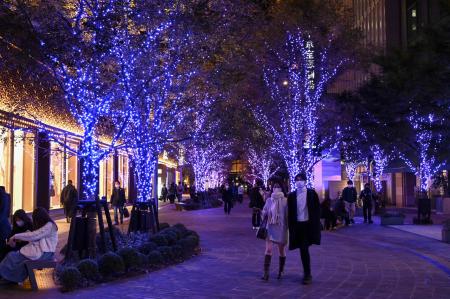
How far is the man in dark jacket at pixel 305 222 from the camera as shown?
9562 mm

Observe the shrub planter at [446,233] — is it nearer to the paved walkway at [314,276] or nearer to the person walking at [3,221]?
the paved walkway at [314,276]

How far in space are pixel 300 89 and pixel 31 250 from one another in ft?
66.6

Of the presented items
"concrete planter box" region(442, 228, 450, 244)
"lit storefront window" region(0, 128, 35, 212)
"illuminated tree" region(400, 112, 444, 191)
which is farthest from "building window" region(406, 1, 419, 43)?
"concrete planter box" region(442, 228, 450, 244)

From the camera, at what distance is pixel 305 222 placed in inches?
378

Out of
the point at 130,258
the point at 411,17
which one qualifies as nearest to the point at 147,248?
the point at 130,258

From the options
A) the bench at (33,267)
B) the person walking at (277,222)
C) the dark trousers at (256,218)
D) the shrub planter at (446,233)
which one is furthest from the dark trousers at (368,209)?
the bench at (33,267)

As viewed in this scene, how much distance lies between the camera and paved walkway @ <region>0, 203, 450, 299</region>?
8.75 m

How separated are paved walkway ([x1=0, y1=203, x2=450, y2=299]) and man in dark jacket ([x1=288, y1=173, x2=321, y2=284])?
0.53 metres

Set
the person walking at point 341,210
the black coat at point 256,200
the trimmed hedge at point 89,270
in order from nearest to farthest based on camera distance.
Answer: the trimmed hedge at point 89,270 < the black coat at point 256,200 < the person walking at point 341,210

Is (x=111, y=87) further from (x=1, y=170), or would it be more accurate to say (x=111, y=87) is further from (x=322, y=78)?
(x=322, y=78)

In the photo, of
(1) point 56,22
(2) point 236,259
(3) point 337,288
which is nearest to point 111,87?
(1) point 56,22

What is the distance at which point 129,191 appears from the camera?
45031 millimetres

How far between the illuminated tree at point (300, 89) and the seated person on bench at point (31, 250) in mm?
19024

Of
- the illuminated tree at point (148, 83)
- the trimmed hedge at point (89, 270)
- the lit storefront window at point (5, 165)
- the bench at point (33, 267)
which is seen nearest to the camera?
the bench at point (33, 267)
